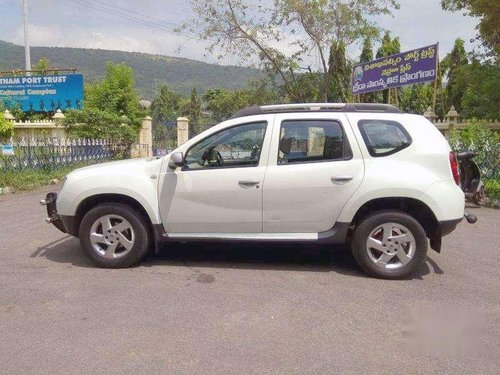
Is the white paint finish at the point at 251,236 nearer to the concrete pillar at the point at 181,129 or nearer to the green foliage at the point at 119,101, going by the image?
the green foliage at the point at 119,101

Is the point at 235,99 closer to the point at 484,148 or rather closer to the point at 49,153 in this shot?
the point at 49,153

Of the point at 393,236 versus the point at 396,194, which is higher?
the point at 396,194

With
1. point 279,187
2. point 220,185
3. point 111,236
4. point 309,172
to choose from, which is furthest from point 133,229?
point 309,172

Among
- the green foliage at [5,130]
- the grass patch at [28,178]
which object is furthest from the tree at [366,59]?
the green foliage at [5,130]

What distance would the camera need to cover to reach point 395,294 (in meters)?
3.96

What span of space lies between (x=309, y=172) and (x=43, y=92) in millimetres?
20511

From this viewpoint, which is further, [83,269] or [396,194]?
[83,269]

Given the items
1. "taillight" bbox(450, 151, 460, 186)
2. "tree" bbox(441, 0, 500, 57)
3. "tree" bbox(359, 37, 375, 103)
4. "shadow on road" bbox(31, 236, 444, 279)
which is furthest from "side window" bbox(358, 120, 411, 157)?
"tree" bbox(359, 37, 375, 103)

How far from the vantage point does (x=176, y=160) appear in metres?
4.36

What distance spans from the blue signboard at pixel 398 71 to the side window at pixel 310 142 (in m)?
8.36

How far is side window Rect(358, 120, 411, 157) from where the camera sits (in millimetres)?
4301

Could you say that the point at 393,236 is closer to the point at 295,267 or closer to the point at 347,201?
the point at 347,201

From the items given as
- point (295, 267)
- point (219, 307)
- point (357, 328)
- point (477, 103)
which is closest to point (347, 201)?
point (295, 267)

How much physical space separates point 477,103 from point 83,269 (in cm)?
1907
